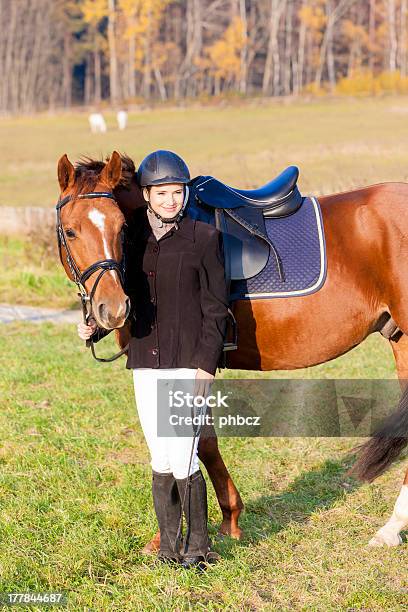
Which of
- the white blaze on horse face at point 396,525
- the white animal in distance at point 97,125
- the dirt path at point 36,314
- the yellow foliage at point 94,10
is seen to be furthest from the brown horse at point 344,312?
the yellow foliage at point 94,10

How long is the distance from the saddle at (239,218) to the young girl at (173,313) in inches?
11.7

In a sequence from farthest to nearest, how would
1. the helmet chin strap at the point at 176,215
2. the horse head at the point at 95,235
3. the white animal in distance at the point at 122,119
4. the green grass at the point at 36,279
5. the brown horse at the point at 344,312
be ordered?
1. the white animal in distance at the point at 122,119
2. the green grass at the point at 36,279
3. the brown horse at the point at 344,312
4. the helmet chin strap at the point at 176,215
5. the horse head at the point at 95,235

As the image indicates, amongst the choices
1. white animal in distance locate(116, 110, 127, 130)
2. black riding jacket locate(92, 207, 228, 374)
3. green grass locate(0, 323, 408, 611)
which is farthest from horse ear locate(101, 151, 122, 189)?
white animal in distance locate(116, 110, 127, 130)

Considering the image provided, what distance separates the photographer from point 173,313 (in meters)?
3.28

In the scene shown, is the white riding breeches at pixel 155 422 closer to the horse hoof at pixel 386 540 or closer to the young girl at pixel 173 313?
the young girl at pixel 173 313

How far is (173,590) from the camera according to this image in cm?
324

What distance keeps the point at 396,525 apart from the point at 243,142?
1077 inches

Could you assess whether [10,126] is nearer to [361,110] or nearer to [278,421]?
[361,110]

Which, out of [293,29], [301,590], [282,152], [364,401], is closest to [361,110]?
[282,152]

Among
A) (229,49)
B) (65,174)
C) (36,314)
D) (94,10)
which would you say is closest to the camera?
(65,174)

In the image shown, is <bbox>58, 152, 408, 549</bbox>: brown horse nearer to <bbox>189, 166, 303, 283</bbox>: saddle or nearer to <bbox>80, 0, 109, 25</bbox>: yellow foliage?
<bbox>189, 166, 303, 283</bbox>: saddle

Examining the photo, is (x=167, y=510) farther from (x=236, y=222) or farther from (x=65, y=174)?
(x=65, y=174)

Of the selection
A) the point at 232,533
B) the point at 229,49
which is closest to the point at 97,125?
the point at 229,49

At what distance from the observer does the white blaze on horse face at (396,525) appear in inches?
149
